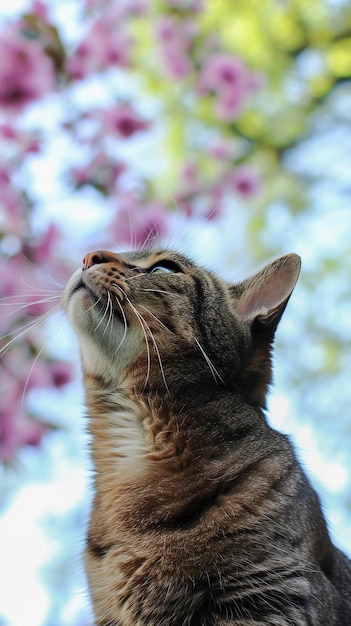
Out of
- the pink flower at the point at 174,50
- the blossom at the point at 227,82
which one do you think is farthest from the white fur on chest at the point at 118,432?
the pink flower at the point at 174,50

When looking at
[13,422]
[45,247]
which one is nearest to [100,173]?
[45,247]

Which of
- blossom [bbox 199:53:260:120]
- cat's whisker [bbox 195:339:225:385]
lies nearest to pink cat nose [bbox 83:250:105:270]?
cat's whisker [bbox 195:339:225:385]

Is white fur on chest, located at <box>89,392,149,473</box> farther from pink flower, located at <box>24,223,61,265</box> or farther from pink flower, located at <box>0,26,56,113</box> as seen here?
pink flower, located at <box>0,26,56,113</box>

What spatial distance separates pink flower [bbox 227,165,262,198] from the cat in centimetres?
119

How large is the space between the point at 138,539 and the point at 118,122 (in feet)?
4.73

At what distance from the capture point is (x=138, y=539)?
3.59 feet

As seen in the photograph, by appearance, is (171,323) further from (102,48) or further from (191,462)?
(102,48)

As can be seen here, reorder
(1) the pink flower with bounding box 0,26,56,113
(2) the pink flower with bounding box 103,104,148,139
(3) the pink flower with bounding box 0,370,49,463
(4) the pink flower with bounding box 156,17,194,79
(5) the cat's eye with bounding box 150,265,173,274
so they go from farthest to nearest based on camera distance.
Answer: (4) the pink flower with bounding box 156,17,194,79 < (2) the pink flower with bounding box 103,104,148,139 < (3) the pink flower with bounding box 0,370,49,463 < (1) the pink flower with bounding box 0,26,56,113 < (5) the cat's eye with bounding box 150,265,173,274

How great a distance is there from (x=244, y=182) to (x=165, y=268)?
1263 mm

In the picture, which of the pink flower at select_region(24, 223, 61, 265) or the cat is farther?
the pink flower at select_region(24, 223, 61, 265)

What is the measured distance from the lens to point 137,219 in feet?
6.80

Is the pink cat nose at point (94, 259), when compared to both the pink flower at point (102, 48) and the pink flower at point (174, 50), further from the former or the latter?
the pink flower at point (174, 50)

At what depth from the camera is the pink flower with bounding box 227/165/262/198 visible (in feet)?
8.30

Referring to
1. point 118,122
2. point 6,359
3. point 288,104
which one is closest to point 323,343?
point 288,104
